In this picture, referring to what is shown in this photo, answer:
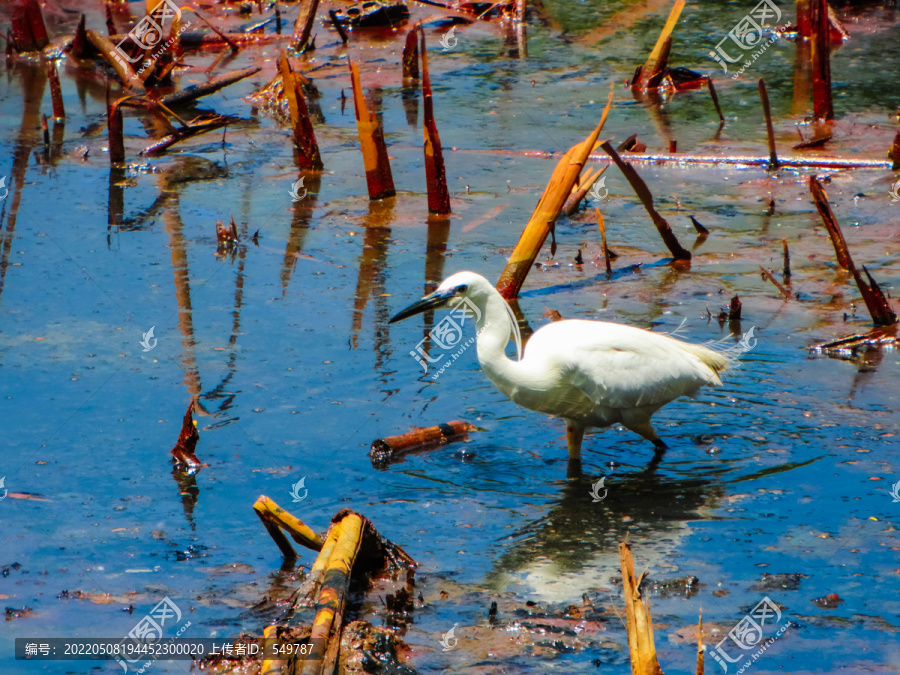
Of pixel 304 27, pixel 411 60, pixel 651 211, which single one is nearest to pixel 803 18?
pixel 411 60

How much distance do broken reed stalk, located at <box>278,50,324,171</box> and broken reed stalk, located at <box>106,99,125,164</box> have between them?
1.86m

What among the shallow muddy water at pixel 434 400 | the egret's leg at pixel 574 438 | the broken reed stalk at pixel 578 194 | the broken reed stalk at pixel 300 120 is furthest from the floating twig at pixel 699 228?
the broken reed stalk at pixel 300 120

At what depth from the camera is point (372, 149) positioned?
10492mm

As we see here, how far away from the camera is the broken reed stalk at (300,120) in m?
11.3

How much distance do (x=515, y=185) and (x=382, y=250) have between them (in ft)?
7.13

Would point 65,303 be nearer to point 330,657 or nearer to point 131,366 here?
point 131,366

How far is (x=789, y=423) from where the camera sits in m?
6.50

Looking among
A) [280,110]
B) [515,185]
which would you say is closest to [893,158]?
[515,185]

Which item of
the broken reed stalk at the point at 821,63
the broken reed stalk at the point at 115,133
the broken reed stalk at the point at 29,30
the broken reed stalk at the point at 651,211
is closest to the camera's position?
the broken reed stalk at the point at 651,211

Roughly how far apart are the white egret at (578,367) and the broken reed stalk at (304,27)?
12.3 meters

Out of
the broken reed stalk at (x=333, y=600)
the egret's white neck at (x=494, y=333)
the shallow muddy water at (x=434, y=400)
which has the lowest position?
the shallow muddy water at (x=434, y=400)

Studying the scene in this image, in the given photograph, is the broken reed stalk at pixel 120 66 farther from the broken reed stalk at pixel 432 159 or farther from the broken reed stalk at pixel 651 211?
the broken reed stalk at pixel 651 211

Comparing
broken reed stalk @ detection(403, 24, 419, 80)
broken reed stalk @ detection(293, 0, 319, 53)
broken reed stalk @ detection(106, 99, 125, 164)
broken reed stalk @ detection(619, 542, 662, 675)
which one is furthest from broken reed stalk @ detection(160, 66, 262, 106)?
broken reed stalk @ detection(619, 542, 662, 675)

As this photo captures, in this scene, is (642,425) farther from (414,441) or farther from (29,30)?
(29,30)
